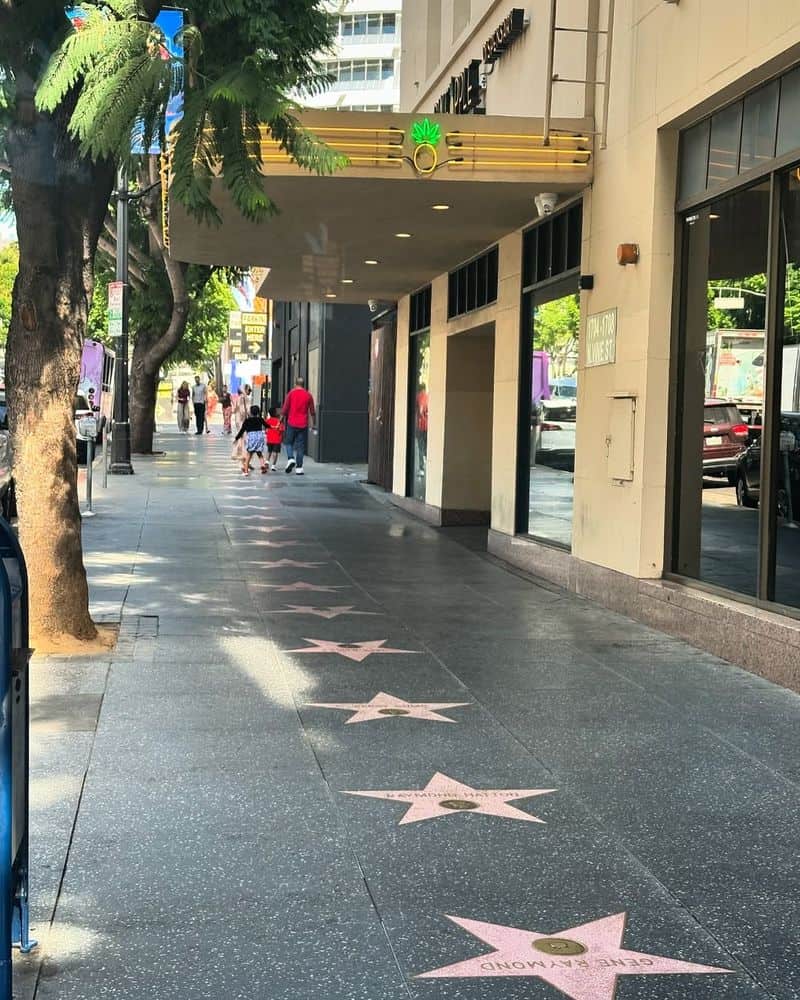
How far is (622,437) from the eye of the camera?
10.2 m

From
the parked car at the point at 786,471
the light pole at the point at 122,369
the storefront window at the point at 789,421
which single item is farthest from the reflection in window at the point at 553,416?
the light pole at the point at 122,369

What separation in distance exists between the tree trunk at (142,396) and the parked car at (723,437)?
23.3 m

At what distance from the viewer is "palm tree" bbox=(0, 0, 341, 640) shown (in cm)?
628

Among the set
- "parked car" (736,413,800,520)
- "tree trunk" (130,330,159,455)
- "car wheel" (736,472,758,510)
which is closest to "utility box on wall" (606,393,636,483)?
"car wheel" (736,472,758,510)

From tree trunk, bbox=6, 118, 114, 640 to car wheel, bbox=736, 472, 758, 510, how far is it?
14.9 feet

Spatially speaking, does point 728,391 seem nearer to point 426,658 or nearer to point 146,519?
point 426,658

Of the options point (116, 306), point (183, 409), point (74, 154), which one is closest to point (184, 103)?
point (74, 154)

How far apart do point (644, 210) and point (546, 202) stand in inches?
77.3

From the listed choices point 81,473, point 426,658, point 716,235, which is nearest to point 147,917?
point 426,658

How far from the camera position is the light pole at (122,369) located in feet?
81.1

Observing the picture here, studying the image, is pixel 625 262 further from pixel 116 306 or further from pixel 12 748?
pixel 116 306

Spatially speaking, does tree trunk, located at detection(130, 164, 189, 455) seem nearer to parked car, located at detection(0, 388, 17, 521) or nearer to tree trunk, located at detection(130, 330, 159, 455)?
tree trunk, located at detection(130, 330, 159, 455)

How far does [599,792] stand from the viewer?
5.37 meters

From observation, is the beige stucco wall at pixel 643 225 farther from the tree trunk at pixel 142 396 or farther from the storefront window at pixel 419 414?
the tree trunk at pixel 142 396
